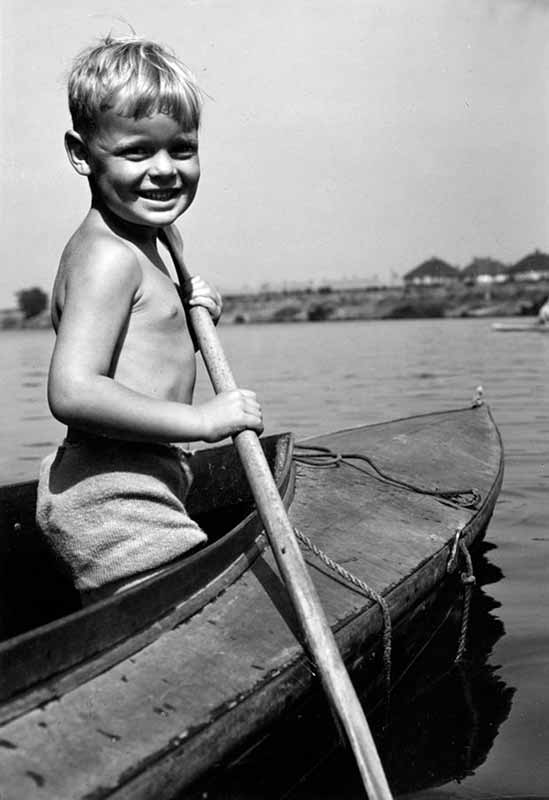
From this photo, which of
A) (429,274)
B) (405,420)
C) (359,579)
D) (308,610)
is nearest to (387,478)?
(359,579)

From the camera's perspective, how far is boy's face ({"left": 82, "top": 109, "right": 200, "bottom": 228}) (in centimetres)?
248

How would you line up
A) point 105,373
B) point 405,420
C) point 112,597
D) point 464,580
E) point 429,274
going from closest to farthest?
point 112,597, point 105,373, point 464,580, point 405,420, point 429,274

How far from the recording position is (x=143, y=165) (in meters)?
2.52

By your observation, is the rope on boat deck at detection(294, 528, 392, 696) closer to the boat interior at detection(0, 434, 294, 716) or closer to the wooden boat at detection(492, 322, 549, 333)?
the boat interior at detection(0, 434, 294, 716)

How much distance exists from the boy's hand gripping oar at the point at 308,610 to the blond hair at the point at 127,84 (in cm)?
73

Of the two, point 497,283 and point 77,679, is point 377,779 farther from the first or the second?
point 497,283

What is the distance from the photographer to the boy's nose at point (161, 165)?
2520mm

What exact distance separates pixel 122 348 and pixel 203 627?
740mm

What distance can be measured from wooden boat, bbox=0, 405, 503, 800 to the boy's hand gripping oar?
0.09m

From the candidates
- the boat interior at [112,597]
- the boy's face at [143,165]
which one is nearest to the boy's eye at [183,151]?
the boy's face at [143,165]

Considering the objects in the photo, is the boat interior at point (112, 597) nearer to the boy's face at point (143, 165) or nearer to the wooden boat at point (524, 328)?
the boy's face at point (143, 165)

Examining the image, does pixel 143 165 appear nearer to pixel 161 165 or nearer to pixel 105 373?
pixel 161 165

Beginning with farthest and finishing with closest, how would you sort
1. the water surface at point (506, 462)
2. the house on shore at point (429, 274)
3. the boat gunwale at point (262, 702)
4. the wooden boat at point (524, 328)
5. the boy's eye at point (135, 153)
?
the house on shore at point (429, 274) < the wooden boat at point (524, 328) < the water surface at point (506, 462) < the boy's eye at point (135, 153) < the boat gunwale at point (262, 702)

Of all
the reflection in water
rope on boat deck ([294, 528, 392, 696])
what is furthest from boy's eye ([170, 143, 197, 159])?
the reflection in water
